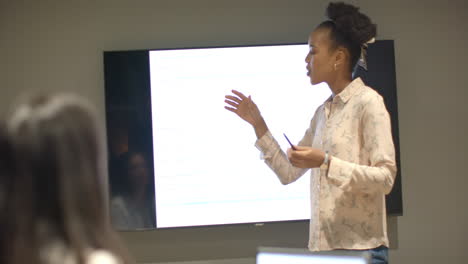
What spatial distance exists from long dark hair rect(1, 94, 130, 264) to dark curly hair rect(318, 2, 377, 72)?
1.51 meters

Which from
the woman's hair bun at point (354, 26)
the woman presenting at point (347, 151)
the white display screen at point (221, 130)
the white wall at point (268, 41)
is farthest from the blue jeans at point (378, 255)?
the white wall at point (268, 41)

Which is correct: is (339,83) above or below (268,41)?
below

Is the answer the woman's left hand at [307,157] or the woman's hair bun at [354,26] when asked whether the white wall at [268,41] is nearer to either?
the woman's hair bun at [354,26]

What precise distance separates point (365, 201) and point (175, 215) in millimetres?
1576

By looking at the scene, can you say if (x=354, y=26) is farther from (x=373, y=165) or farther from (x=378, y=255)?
(x=378, y=255)

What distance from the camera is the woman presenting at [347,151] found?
1.98 meters

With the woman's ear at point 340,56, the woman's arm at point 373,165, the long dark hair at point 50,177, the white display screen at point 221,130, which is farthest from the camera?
the white display screen at point 221,130

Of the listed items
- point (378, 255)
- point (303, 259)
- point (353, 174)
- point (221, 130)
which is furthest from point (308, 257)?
point (221, 130)

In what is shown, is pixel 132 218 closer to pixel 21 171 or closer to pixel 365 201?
pixel 365 201

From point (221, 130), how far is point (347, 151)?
1.42 metres

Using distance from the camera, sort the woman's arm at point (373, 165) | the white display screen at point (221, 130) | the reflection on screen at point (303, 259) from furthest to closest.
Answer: the white display screen at point (221, 130) < the woman's arm at point (373, 165) < the reflection on screen at point (303, 259)

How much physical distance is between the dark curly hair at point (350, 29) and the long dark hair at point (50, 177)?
1.51 meters

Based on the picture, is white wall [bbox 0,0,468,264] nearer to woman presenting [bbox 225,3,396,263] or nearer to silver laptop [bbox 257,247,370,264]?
woman presenting [bbox 225,3,396,263]

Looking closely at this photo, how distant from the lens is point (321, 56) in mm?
2211
